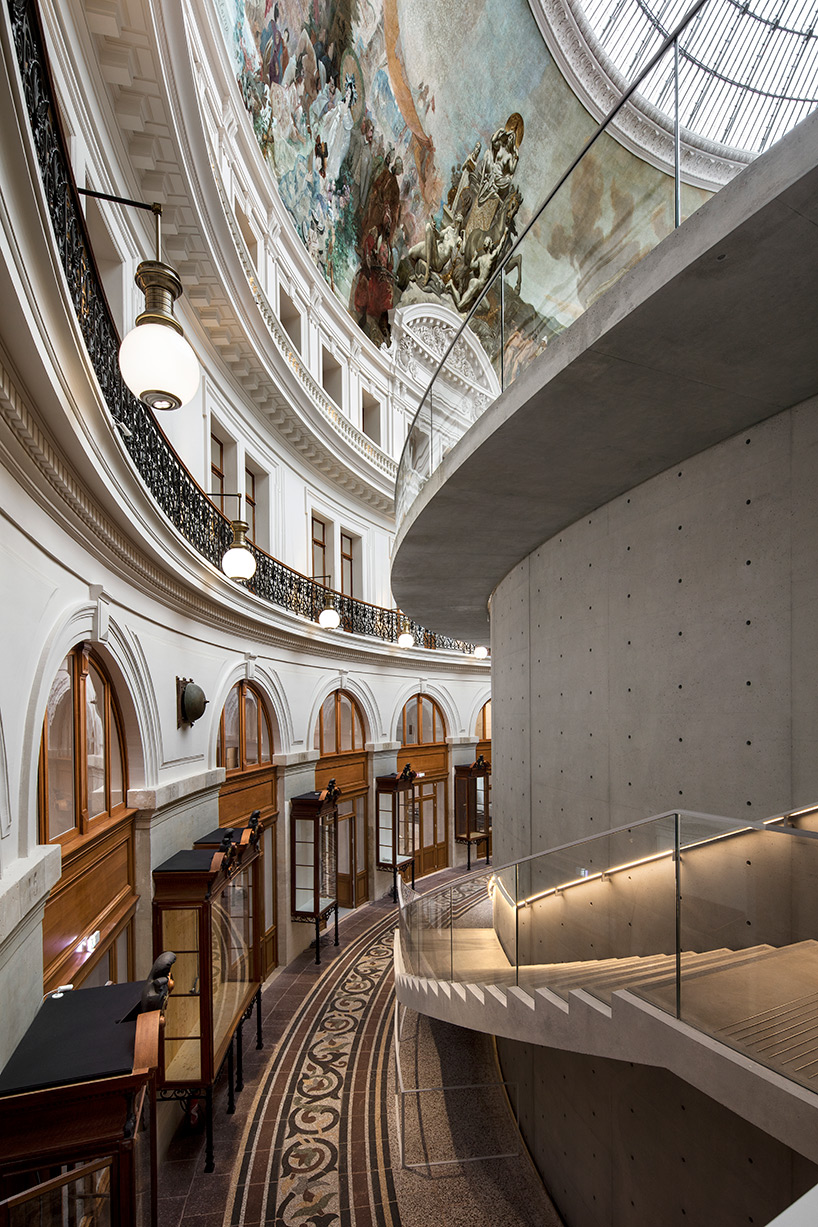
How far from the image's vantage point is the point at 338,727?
15.1 meters

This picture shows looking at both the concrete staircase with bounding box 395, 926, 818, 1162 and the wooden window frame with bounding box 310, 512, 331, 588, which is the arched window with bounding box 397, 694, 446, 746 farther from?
the concrete staircase with bounding box 395, 926, 818, 1162

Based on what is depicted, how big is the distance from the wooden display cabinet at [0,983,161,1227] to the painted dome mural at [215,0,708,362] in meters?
10.4

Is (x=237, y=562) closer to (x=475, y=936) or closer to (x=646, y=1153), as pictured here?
(x=475, y=936)

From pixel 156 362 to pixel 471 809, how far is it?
Answer: 17.7m

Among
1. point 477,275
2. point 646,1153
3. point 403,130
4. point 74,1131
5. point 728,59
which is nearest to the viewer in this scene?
point 74,1131

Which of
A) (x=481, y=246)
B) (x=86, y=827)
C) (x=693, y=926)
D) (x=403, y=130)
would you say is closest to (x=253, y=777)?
(x=86, y=827)

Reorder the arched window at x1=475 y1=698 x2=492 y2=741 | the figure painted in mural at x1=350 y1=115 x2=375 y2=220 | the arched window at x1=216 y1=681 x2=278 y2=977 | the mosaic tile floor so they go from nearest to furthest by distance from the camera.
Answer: the mosaic tile floor < the arched window at x1=216 y1=681 x2=278 y2=977 < the figure painted in mural at x1=350 y1=115 x2=375 y2=220 < the arched window at x1=475 y1=698 x2=492 y2=741

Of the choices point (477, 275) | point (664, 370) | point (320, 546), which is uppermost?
point (477, 275)

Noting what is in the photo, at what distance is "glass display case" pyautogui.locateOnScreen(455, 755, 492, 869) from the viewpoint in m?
19.1

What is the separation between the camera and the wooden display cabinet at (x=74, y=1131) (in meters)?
3.28

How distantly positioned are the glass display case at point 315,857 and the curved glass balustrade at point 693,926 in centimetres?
729

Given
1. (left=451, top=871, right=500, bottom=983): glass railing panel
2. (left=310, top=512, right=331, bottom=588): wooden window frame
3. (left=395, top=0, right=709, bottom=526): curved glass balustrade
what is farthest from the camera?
(left=310, top=512, right=331, bottom=588): wooden window frame

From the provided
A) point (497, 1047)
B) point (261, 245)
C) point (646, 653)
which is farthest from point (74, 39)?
point (497, 1047)

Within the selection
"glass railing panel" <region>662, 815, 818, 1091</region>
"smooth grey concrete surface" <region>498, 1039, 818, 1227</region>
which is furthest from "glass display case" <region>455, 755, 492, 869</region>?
"glass railing panel" <region>662, 815, 818, 1091</region>
